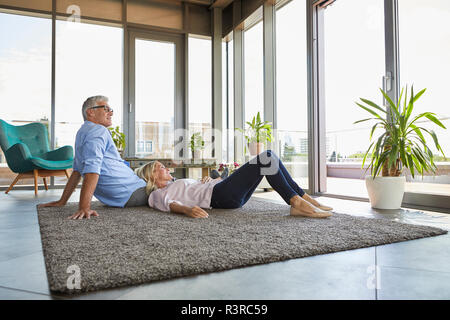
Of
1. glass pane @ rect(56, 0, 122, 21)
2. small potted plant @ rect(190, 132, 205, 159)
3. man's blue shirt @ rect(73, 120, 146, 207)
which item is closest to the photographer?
man's blue shirt @ rect(73, 120, 146, 207)

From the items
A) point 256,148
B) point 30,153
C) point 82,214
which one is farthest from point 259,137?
point 30,153

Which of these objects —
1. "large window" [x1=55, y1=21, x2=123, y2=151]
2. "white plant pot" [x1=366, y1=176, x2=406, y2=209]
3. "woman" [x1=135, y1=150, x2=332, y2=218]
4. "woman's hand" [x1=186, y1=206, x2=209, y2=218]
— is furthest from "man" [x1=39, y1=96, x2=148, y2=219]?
"large window" [x1=55, y1=21, x2=123, y2=151]

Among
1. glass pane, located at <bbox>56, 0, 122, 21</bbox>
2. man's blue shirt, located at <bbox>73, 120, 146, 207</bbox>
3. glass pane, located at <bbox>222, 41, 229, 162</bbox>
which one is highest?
glass pane, located at <bbox>56, 0, 122, 21</bbox>

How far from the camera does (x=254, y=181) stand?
7.07ft

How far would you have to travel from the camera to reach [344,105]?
3.80m

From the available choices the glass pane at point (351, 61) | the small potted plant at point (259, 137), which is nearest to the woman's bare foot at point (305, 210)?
the glass pane at point (351, 61)

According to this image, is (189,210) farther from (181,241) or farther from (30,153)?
(30,153)

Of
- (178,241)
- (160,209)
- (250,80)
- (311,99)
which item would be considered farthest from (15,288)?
(250,80)

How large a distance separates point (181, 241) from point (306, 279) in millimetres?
596

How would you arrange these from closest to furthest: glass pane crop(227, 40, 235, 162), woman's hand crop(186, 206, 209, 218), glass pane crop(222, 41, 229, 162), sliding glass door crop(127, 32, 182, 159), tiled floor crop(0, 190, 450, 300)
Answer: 1. tiled floor crop(0, 190, 450, 300)
2. woman's hand crop(186, 206, 209, 218)
3. sliding glass door crop(127, 32, 182, 159)
4. glass pane crop(227, 40, 235, 162)
5. glass pane crop(222, 41, 229, 162)

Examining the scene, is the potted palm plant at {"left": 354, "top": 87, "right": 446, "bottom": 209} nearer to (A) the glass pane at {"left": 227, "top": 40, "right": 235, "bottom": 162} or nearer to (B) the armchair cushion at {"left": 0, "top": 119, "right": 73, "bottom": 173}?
Result: (A) the glass pane at {"left": 227, "top": 40, "right": 235, "bottom": 162}

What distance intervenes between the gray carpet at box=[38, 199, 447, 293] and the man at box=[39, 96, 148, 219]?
23 cm

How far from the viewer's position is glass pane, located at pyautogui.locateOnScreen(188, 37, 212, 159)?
589 cm

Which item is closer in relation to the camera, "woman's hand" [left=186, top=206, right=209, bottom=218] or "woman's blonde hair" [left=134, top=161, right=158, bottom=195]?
"woman's hand" [left=186, top=206, right=209, bottom=218]
